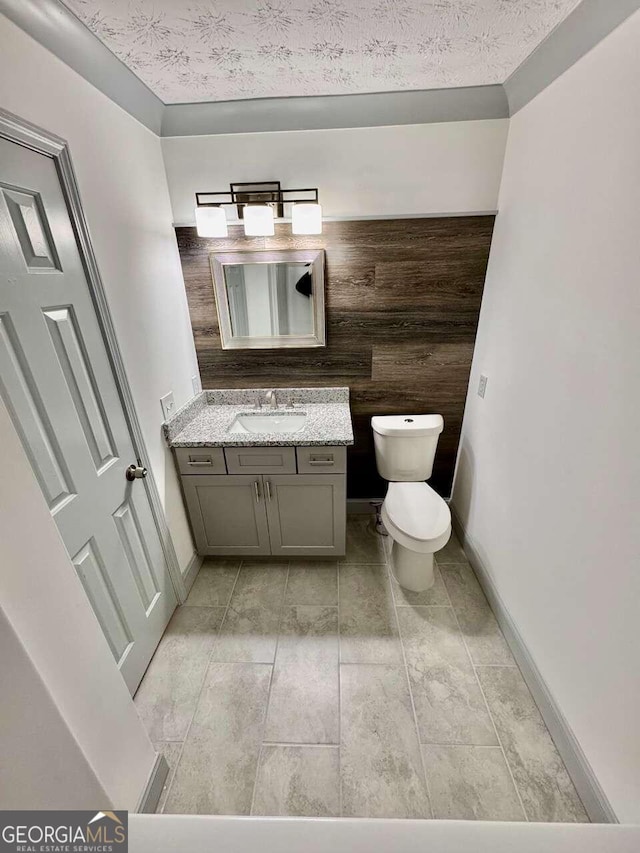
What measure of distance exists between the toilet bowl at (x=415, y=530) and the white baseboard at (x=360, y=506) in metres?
0.48

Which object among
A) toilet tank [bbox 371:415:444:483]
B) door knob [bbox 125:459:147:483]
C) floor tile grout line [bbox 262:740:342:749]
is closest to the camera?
floor tile grout line [bbox 262:740:342:749]

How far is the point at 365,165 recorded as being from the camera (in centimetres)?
171

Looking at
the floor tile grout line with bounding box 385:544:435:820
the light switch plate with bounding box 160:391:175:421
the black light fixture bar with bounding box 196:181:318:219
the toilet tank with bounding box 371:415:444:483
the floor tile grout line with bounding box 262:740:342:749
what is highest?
the black light fixture bar with bounding box 196:181:318:219

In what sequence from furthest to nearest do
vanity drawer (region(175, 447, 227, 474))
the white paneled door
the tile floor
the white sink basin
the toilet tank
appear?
1. the white sink basin
2. the toilet tank
3. vanity drawer (region(175, 447, 227, 474))
4. the tile floor
5. the white paneled door

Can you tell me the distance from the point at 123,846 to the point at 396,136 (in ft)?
8.61

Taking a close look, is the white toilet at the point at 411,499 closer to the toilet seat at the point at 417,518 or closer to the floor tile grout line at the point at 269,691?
the toilet seat at the point at 417,518

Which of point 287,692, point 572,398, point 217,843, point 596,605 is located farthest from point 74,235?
point 596,605

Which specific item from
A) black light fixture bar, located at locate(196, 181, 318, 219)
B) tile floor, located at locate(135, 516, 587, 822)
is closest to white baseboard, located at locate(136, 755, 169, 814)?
tile floor, located at locate(135, 516, 587, 822)

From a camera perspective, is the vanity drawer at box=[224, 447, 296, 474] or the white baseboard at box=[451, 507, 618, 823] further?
the vanity drawer at box=[224, 447, 296, 474]

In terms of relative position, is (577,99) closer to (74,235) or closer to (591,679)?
(74,235)

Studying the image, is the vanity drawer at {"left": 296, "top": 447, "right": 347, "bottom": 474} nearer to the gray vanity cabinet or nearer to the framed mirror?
the gray vanity cabinet

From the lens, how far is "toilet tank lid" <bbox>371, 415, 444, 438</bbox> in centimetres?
198

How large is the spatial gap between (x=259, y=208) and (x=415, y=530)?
178 centimetres

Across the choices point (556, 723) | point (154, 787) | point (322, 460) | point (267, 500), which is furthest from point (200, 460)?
point (556, 723)
